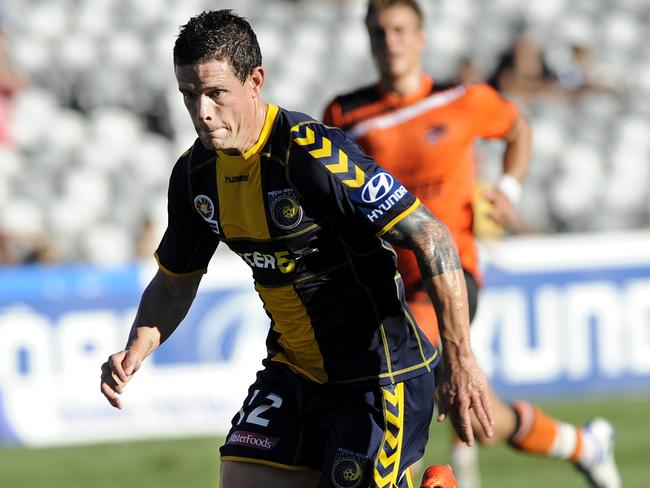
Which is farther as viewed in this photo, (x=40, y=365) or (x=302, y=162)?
(x=40, y=365)

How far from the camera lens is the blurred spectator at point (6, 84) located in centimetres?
1266

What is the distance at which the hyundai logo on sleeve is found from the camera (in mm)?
3865

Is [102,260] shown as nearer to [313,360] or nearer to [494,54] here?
[494,54]

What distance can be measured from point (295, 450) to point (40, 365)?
5582 millimetres

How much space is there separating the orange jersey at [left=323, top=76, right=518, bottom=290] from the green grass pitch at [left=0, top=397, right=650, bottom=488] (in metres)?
2.19

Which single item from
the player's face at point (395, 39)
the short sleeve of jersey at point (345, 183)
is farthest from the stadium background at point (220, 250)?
the short sleeve of jersey at point (345, 183)

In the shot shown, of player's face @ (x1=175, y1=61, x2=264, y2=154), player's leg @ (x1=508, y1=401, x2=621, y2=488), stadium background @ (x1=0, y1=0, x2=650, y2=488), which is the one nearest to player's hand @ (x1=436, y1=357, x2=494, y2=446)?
player's face @ (x1=175, y1=61, x2=264, y2=154)

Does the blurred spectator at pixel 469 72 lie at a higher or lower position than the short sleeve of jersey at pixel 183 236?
higher

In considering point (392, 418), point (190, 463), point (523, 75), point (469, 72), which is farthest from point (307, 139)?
point (523, 75)

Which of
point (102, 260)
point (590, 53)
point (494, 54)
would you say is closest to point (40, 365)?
point (102, 260)

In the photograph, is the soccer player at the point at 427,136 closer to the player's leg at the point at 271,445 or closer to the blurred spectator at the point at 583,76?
the player's leg at the point at 271,445

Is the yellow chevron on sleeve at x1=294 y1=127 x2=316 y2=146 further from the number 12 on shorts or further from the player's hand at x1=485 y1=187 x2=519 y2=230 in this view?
the player's hand at x1=485 y1=187 x2=519 y2=230

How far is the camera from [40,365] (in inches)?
371

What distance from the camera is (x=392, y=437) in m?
4.20
